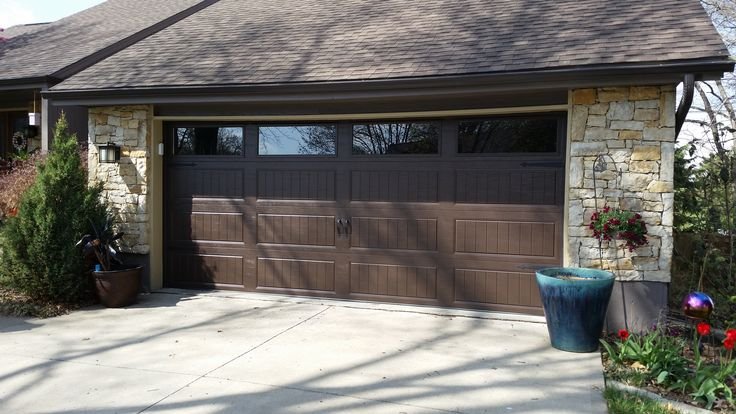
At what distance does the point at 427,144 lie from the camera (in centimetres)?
657

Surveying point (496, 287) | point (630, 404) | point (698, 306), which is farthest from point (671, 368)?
point (496, 287)

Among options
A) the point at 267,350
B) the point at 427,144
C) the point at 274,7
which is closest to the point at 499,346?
the point at 267,350

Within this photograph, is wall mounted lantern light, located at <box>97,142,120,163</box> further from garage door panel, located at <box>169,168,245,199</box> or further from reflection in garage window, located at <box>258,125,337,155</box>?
reflection in garage window, located at <box>258,125,337,155</box>

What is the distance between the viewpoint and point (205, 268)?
293 inches

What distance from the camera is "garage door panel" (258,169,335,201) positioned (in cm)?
693

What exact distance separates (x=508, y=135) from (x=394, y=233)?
1705 mm

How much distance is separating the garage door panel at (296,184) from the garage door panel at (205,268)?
3.20 feet

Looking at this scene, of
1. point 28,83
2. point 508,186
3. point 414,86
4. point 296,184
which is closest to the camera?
point 414,86

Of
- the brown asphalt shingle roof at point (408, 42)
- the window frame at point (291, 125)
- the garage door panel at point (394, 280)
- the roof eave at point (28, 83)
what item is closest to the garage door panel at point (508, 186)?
the garage door panel at point (394, 280)

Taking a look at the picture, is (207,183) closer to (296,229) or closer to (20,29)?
(296,229)

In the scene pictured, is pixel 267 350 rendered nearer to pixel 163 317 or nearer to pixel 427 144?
pixel 163 317

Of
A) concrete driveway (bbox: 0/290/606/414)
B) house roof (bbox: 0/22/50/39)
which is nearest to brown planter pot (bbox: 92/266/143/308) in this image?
concrete driveway (bbox: 0/290/606/414)

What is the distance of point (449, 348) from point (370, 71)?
303cm

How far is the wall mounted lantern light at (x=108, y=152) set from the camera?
7.16m
